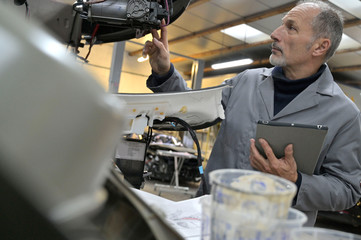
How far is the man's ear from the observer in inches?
56.8

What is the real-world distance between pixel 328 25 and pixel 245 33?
18.0ft

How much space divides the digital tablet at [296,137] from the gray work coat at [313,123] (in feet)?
0.51

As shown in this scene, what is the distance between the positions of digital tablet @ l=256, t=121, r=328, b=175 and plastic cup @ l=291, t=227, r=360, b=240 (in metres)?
0.50

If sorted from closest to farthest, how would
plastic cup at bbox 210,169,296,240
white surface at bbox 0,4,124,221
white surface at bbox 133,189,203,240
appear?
white surface at bbox 0,4,124,221 < plastic cup at bbox 210,169,296,240 < white surface at bbox 133,189,203,240

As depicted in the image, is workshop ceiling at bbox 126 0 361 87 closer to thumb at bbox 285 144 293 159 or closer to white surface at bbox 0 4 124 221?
thumb at bbox 285 144 293 159

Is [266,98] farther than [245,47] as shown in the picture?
No

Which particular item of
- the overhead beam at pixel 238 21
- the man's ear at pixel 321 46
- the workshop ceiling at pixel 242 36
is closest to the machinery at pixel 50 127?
the man's ear at pixel 321 46

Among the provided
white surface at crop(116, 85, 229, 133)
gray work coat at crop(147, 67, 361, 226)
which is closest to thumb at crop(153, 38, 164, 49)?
gray work coat at crop(147, 67, 361, 226)

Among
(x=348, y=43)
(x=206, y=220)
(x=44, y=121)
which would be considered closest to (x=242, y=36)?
(x=348, y=43)

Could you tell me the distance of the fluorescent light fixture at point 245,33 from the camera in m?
6.38

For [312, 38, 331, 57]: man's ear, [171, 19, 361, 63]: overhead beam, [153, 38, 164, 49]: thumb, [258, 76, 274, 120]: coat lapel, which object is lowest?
[258, 76, 274, 120]: coat lapel

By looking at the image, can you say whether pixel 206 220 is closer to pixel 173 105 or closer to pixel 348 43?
pixel 173 105

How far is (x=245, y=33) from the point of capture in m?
6.68

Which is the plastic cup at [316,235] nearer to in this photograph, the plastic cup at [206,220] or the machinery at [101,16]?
the plastic cup at [206,220]
